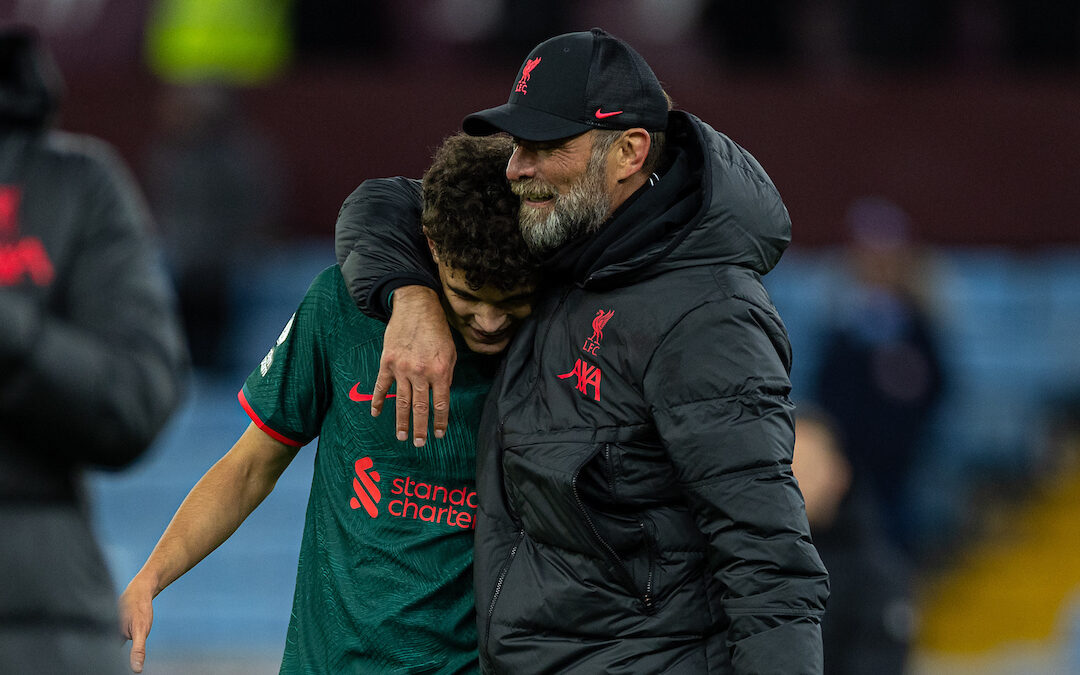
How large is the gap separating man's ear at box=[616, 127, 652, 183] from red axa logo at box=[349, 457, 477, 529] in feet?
2.29

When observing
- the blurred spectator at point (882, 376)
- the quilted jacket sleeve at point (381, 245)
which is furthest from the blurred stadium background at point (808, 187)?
the quilted jacket sleeve at point (381, 245)

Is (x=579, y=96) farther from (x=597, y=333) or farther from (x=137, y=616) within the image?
(x=137, y=616)

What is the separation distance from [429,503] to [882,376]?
4938 millimetres

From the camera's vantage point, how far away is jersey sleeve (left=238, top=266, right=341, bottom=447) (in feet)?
10.7

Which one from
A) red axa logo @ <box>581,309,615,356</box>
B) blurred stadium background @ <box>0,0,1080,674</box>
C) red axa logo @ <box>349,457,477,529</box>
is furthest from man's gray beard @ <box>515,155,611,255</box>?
blurred stadium background @ <box>0,0,1080,674</box>

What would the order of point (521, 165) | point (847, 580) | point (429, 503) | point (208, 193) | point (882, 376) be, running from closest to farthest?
point (521, 165), point (429, 503), point (847, 580), point (882, 376), point (208, 193)

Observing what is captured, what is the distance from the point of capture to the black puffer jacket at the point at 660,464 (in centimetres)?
268

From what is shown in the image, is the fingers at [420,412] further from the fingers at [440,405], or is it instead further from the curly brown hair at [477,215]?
the curly brown hair at [477,215]

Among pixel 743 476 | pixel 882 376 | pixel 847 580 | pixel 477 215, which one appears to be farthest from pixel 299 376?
pixel 882 376

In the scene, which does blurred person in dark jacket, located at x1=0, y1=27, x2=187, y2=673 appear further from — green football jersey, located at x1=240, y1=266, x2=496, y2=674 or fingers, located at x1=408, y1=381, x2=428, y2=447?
green football jersey, located at x1=240, y1=266, x2=496, y2=674

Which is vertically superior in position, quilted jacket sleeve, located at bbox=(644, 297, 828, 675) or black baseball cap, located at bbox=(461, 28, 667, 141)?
black baseball cap, located at bbox=(461, 28, 667, 141)

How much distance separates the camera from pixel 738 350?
2746 mm

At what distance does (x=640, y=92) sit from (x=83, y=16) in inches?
285

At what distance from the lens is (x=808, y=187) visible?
898cm
